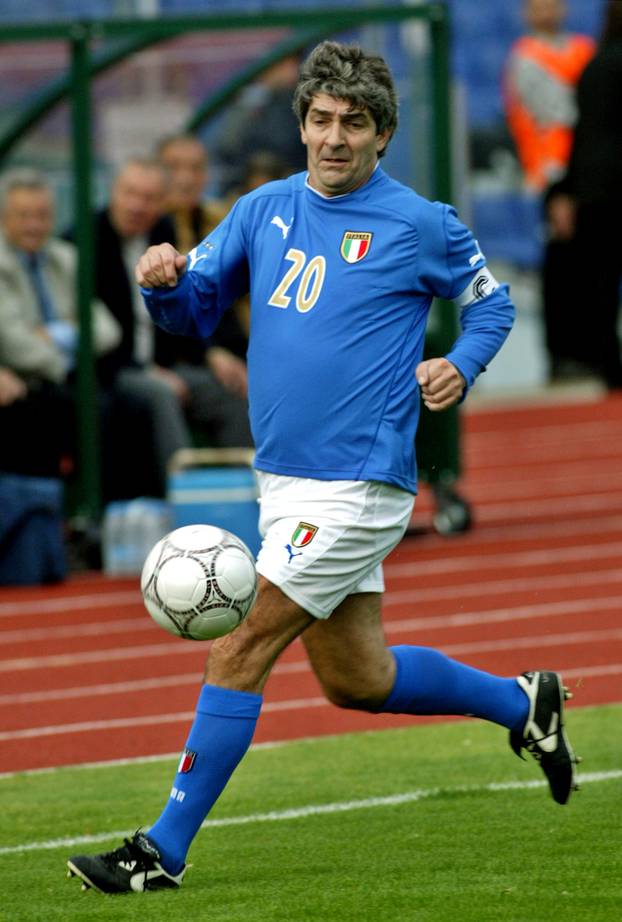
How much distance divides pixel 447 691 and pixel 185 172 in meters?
7.01

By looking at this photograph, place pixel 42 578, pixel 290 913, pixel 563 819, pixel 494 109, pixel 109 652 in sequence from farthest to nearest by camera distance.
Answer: pixel 494 109 < pixel 42 578 < pixel 109 652 < pixel 563 819 < pixel 290 913

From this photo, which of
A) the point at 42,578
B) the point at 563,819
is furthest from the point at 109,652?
the point at 563,819

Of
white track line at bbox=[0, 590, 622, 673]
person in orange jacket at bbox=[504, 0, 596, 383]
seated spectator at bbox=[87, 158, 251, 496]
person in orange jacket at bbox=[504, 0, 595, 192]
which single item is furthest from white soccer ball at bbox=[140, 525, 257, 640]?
person in orange jacket at bbox=[504, 0, 595, 192]

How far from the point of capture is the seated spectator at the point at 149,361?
39.3 feet

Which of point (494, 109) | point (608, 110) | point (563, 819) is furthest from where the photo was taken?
point (494, 109)

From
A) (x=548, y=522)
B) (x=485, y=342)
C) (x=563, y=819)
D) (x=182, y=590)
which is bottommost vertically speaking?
(x=548, y=522)

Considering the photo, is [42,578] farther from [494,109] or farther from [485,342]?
[494,109]

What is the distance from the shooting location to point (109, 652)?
9.66m

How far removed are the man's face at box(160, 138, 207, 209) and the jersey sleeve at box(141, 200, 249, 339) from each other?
263 inches

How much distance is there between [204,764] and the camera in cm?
525

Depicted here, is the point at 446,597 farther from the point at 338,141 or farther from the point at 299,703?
the point at 338,141

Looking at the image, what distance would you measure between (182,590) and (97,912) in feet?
2.90

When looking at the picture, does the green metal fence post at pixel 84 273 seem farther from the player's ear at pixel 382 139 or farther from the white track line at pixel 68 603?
the player's ear at pixel 382 139

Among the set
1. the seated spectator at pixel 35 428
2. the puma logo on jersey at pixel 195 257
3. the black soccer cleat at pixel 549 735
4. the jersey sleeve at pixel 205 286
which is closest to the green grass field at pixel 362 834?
the black soccer cleat at pixel 549 735
